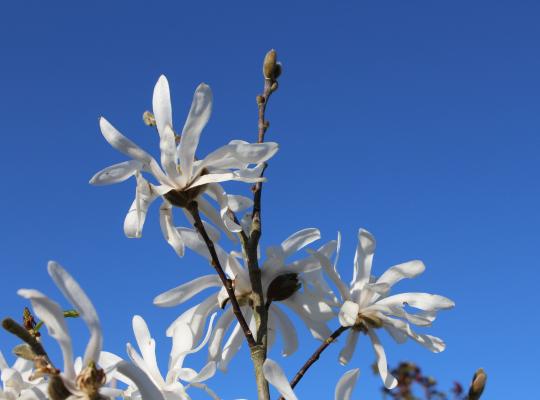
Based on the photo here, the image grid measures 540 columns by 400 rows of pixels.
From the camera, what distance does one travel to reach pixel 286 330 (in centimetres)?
185

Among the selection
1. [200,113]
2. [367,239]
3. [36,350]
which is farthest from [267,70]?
[36,350]

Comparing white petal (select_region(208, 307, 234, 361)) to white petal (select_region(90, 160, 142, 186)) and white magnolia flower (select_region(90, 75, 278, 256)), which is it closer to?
white magnolia flower (select_region(90, 75, 278, 256))

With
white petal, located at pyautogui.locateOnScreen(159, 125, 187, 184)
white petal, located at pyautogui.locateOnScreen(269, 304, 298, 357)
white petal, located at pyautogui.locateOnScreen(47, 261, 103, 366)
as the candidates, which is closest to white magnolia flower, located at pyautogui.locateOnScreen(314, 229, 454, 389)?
white petal, located at pyautogui.locateOnScreen(269, 304, 298, 357)

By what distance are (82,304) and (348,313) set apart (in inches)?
27.7

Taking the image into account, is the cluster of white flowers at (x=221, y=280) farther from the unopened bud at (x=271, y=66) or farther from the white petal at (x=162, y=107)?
the unopened bud at (x=271, y=66)

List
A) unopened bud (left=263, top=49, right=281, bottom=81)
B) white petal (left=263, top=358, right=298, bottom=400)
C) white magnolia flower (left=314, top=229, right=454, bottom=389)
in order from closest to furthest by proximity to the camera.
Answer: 1. white petal (left=263, top=358, right=298, bottom=400)
2. white magnolia flower (left=314, top=229, right=454, bottom=389)
3. unopened bud (left=263, top=49, right=281, bottom=81)

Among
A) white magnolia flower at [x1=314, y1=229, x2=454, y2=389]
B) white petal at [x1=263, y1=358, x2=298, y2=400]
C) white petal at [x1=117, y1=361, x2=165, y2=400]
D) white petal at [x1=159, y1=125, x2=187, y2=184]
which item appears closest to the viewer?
white petal at [x1=117, y1=361, x2=165, y2=400]

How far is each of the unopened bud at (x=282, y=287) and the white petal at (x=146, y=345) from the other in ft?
1.08

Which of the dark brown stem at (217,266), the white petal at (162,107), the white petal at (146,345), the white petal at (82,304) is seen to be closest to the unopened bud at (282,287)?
the dark brown stem at (217,266)

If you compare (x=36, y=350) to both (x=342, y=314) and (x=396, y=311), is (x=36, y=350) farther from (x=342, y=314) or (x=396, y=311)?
(x=396, y=311)

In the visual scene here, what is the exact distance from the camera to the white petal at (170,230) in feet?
5.47

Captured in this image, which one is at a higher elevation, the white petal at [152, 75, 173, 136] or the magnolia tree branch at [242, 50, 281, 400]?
the white petal at [152, 75, 173, 136]

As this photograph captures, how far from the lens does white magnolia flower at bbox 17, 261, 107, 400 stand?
1125 mm

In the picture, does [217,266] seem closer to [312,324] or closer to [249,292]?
[249,292]
